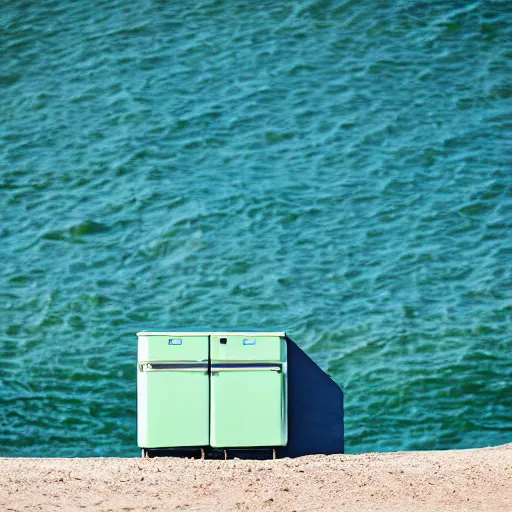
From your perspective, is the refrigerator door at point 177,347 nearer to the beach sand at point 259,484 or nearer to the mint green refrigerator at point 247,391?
the mint green refrigerator at point 247,391

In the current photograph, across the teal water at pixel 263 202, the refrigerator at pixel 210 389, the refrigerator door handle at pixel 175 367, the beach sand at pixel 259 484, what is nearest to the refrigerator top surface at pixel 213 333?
the refrigerator at pixel 210 389

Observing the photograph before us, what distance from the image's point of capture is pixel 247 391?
876 centimetres

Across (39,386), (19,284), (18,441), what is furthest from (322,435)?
(19,284)

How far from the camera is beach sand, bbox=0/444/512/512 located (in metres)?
7.08

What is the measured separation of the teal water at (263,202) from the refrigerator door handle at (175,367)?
557 cm

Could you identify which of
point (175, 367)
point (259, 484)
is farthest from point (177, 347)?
point (259, 484)

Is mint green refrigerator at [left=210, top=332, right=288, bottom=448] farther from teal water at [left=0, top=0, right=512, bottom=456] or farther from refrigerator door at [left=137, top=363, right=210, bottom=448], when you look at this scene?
teal water at [left=0, top=0, right=512, bottom=456]

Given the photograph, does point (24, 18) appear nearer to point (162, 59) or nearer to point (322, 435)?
point (162, 59)

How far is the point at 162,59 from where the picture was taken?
21547 millimetres

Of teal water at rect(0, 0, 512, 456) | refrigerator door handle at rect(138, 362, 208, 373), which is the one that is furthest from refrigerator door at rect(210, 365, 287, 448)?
teal water at rect(0, 0, 512, 456)

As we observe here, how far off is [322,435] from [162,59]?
13.9 meters

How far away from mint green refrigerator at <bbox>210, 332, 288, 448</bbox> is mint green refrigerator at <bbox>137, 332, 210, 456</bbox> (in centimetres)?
9

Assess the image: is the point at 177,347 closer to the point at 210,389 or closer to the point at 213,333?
the point at 213,333

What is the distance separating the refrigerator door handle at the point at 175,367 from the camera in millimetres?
8727
